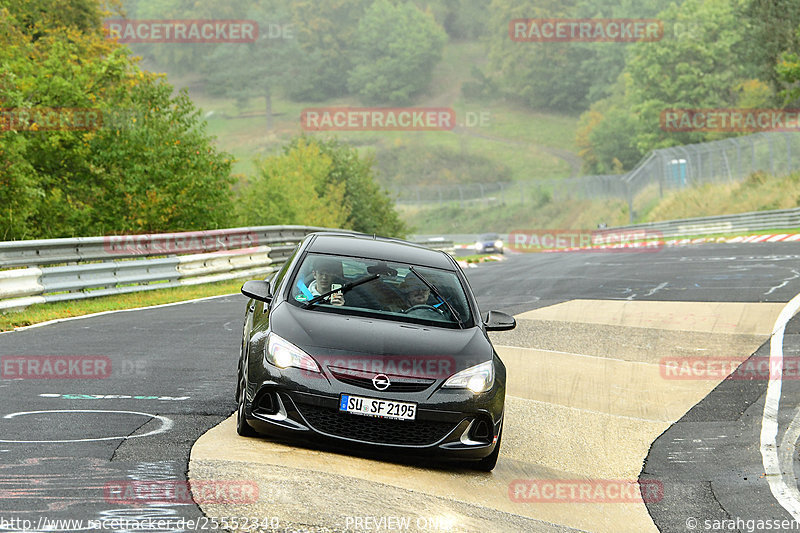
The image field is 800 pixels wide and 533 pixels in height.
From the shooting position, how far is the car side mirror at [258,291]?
816cm

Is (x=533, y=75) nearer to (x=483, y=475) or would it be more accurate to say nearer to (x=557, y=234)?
(x=557, y=234)

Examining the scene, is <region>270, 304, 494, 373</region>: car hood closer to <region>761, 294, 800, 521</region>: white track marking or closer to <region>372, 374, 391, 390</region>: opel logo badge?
<region>372, 374, 391, 390</region>: opel logo badge

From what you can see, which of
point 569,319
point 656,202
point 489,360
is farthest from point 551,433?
point 656,202

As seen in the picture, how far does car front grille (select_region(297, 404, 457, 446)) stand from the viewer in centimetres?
704

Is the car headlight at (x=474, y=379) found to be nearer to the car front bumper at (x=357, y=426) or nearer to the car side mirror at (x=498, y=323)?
the car front bumper at (x=357, y=426)

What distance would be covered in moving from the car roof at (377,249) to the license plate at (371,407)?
5.92ft

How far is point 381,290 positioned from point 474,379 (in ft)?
4.16

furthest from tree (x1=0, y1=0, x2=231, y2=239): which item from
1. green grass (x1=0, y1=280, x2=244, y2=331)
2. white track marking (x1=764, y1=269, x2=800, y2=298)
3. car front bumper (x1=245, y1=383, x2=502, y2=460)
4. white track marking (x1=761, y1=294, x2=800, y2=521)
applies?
car front bumper (x1=245, y1=383, x2=502, y2=460)

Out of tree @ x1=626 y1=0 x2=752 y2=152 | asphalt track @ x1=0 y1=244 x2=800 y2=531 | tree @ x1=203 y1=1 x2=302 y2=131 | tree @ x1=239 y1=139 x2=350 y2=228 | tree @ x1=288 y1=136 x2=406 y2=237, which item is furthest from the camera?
tree @ x1=203 y1=1 x2=302 y2=131

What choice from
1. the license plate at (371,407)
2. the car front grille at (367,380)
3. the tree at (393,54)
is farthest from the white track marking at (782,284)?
the tree at (393,54)

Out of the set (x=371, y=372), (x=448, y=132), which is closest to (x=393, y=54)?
(x=448, y=132)

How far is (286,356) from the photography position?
23.6ft

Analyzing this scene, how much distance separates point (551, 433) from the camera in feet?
31.4

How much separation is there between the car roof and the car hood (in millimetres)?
921
